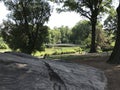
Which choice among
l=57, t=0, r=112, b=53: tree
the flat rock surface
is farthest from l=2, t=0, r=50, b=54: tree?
the flat rock surface

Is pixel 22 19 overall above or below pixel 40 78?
above

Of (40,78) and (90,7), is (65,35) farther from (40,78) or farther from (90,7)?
(40,78)

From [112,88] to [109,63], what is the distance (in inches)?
241

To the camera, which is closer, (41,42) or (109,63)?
(109,63)

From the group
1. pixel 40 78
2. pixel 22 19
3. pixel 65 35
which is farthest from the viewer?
pixel 65 35

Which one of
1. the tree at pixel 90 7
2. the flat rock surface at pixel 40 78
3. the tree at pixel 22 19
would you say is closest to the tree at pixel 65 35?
the tree at pixel 90 7

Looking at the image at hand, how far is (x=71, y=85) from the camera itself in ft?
28.4

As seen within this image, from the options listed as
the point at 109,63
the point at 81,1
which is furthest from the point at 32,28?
the point at 109,63

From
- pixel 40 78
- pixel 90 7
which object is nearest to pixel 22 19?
pixel 90 7

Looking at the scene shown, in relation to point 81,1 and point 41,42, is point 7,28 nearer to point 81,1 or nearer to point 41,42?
point 41,42

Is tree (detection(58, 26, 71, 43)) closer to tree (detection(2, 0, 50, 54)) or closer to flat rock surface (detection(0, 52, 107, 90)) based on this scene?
tree (detection(2, 0, 50, 54))

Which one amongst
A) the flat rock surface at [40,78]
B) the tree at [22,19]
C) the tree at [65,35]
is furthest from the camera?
the tree at [65,35]

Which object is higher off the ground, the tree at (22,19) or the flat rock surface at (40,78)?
the tree at (22,19)

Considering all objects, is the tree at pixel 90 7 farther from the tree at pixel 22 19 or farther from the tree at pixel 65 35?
the tree at pixel 65 35
